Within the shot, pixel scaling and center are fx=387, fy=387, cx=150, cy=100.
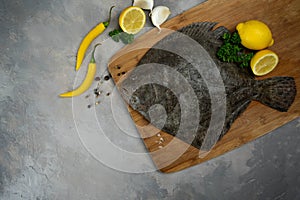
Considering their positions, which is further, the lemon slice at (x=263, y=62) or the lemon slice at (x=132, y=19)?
the lemon slice at (x=132, y=19)

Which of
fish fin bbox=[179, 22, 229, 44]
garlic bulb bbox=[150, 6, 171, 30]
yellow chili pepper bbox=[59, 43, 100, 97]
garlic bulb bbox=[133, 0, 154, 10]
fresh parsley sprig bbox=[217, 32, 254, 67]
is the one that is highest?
garlic bulb bbox=[133, 0, 154, 10]

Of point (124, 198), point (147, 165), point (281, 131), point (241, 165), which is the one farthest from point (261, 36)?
point (124, 198)

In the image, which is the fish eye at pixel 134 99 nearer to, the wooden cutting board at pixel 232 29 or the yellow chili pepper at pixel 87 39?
the wooden cutting board at pixel 232 29

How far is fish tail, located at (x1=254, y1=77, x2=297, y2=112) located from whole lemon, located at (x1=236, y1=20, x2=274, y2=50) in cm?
27

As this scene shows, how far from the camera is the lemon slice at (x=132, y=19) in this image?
9.79ft

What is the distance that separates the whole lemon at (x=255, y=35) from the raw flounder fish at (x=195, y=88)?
17 cm

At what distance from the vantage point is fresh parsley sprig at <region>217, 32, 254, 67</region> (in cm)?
287

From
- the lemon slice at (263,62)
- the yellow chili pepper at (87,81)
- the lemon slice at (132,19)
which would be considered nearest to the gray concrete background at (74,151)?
the yellow chili pepper at (87,81)

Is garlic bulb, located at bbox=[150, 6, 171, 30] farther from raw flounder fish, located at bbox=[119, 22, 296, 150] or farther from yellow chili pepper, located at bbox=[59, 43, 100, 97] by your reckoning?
yellow chili pepper, located at bbox=[59, 43, 100, 97]

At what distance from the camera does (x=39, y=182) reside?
3.06 m

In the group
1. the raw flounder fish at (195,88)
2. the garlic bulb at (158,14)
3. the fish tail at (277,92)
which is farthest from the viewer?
the garlic bulb at (158,14)

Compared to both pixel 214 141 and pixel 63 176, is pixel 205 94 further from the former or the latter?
pixel 63 176

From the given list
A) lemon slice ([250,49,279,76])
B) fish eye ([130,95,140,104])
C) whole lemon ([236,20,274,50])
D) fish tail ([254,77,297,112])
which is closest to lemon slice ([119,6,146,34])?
fish eye ([130,95,140,104])

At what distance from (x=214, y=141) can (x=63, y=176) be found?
1221 mm
